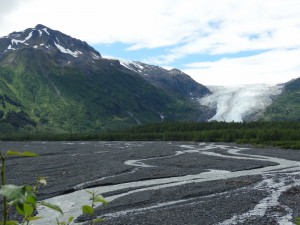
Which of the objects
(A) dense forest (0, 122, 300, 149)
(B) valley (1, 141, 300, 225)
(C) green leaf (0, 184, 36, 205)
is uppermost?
(C) green leaf (0, 184, 36, 205)

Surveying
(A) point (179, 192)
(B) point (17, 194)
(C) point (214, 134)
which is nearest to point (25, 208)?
(B) point (17, 194)

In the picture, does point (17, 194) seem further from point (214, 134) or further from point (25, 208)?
point (214, 134)

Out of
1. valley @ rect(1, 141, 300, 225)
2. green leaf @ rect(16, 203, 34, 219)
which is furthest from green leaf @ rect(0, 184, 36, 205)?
valley @ rect(1, 141, 300, 225)

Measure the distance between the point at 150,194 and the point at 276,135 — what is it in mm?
89072

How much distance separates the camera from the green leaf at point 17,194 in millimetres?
2172

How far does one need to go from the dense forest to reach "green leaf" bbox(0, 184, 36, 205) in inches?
3697

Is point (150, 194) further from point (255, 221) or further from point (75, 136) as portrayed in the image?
point (75, 136)

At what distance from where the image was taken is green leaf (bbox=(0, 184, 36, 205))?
2.17 meters

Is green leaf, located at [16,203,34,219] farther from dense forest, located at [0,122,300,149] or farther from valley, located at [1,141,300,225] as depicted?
dense forest, located at [0,122,300,149]

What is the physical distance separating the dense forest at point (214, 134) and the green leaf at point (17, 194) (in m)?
93.9

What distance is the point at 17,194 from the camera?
7.38ft

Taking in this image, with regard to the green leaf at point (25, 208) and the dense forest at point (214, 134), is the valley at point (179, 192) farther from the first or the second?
the dense forest at point (214, 134)

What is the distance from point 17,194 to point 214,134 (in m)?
132

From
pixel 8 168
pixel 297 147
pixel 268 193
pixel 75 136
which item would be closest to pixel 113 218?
pixel 268 193
